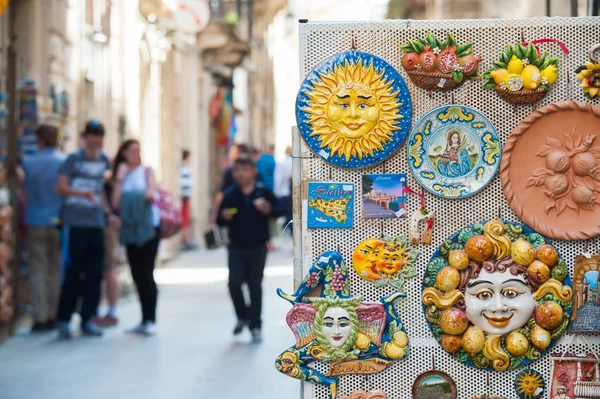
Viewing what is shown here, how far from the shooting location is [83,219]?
10.0m

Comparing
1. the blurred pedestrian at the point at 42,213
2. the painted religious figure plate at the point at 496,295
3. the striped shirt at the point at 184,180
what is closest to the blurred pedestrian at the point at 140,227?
the blurred pedestrian at the point at 42,213

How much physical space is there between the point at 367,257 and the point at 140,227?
18.4 feet

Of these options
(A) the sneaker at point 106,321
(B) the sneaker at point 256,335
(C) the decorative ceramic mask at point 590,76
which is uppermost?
(C) the decorative ceramic mask at point 590,76

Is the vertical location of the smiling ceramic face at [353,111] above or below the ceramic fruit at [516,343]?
above

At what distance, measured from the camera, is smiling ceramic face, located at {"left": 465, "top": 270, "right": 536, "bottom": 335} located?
192 inches

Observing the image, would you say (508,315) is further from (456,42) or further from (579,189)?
(456,42)

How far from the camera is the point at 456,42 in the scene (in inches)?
191

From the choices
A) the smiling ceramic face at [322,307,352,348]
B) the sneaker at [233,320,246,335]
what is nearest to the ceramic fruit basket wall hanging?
the smiling ceramic face at [322,307,352,348]

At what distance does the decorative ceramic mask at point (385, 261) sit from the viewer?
488cm

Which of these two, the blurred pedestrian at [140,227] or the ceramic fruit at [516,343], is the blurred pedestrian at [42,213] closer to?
the blurred pedestrian at [140,227]

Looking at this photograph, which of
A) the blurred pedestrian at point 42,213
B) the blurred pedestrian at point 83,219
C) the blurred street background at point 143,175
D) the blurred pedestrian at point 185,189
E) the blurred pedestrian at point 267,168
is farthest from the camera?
the blurred pedestrian at point 185,189

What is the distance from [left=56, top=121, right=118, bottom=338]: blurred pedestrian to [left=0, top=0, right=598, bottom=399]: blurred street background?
0.12 metres

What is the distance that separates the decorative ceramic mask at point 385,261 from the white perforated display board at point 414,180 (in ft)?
0.10

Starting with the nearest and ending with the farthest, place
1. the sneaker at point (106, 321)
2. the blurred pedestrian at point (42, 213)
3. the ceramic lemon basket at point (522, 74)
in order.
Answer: the ceramic lemon basket at point (522, 74)
the blurred pedestrian at point (42, 213)
the sneaker at point (106, 321)
